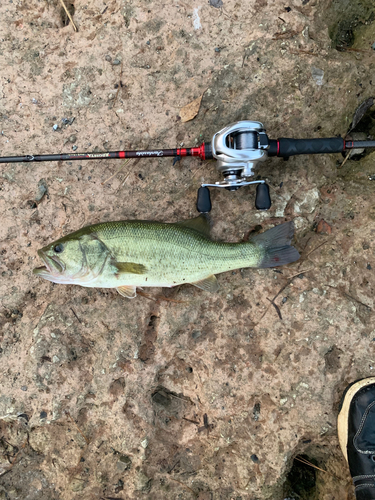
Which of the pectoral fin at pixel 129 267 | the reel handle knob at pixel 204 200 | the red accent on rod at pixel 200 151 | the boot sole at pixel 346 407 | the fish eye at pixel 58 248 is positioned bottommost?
the boot sole at pixel 346 407

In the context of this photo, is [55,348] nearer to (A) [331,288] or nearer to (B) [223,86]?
(A) [331,288]

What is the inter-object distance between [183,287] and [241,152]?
1.63 meters

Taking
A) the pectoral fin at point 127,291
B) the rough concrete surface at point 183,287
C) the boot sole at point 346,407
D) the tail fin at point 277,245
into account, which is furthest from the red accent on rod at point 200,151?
the boot sole at point 346,407

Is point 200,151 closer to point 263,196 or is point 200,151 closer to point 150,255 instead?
point 263,196

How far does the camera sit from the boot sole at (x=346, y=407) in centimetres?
314

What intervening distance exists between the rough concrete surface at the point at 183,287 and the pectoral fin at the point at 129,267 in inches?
19.2

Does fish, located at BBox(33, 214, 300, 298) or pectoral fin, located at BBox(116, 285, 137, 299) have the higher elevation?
A: fish, located at BBox(33, 214, 300, 298)

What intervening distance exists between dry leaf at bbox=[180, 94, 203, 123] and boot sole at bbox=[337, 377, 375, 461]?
3476 mm

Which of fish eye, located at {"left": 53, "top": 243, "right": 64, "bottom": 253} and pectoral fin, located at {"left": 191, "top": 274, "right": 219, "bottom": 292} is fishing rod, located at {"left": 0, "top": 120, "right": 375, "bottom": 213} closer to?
pectoral fin, located at {"left": 191, "top": 274, "right": 219, "bottom": 292}

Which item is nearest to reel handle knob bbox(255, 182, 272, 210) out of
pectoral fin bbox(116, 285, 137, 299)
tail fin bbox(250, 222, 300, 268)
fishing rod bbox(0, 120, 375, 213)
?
fishing rod bbox(0, 120, 375, 213)

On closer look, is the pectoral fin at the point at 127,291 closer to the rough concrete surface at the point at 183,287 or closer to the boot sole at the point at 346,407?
the rough concrete surface at the point at 183,287

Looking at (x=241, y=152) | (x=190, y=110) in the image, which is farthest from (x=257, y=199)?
(x=190, y=110)

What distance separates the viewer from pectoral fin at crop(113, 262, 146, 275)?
321 centimetres

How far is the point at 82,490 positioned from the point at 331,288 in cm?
364
